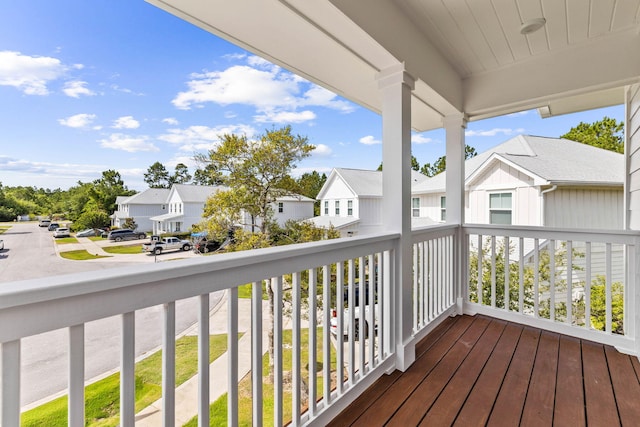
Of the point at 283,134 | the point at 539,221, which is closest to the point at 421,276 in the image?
the point at 283,134

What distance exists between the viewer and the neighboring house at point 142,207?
106 cm

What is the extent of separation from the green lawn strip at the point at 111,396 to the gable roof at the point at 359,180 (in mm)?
1620

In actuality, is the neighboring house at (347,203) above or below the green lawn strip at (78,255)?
above

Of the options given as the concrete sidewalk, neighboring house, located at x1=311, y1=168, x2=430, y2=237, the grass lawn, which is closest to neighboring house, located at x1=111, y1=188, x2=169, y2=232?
the grass lawn

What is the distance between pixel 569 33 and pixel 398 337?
2.75 m

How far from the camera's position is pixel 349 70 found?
7.48ft

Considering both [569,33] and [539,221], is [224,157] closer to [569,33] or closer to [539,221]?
[569,33]

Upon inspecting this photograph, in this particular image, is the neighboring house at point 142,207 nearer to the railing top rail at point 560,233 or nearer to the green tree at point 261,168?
the green tree at point 261,168

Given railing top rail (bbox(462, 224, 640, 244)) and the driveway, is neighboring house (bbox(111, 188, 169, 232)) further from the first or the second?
railing top rail (bbox(462, 224, 640, 244))

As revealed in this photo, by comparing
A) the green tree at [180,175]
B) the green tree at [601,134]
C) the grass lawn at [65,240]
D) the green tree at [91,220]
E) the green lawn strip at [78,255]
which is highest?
the green tree at [601,134]

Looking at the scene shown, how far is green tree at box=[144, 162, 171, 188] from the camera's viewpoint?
1160 mm

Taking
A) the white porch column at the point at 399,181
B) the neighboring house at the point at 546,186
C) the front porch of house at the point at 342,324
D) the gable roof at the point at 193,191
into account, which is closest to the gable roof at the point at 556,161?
the neighboring house at the point at 546,186

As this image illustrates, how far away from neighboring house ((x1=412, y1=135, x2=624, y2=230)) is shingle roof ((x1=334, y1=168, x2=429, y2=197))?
1.64 m

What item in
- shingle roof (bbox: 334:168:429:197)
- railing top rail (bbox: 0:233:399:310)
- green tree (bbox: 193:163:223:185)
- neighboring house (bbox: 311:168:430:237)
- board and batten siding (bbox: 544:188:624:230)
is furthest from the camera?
board and batten siding (bbox: 544:188:624:230)
